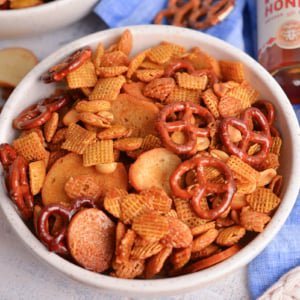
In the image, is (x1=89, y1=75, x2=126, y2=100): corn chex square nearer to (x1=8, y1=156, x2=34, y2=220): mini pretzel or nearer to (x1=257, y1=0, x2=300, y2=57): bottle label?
(x1=8, y1=156, x2=34, y2=220): mini pretzel

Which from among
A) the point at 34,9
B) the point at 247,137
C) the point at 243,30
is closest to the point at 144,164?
the point at 247,137

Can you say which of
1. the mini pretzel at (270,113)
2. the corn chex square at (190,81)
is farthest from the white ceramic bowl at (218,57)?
the corn chex square at (190,81)

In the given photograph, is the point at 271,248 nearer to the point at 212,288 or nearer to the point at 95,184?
the point at 212,288

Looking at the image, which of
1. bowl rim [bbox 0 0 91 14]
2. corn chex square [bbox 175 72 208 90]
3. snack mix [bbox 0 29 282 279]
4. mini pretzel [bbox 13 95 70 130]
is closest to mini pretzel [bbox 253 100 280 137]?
snack mix [bbox 0 29 282 279]

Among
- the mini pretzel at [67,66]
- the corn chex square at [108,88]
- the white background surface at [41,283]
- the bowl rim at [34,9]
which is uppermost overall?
the bowl rim at [34,9]

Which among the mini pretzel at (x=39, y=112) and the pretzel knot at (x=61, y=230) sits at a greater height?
the mini pretzel at (x=39, y=112)

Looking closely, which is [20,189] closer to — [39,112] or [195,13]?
[39,112]

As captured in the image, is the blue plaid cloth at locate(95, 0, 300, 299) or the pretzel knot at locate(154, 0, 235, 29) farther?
the pretzel knot at locate(154, 0, 235, 29)

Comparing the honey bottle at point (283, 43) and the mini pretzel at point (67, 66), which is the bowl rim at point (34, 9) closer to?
the mini pretzel at point (67, 66)
